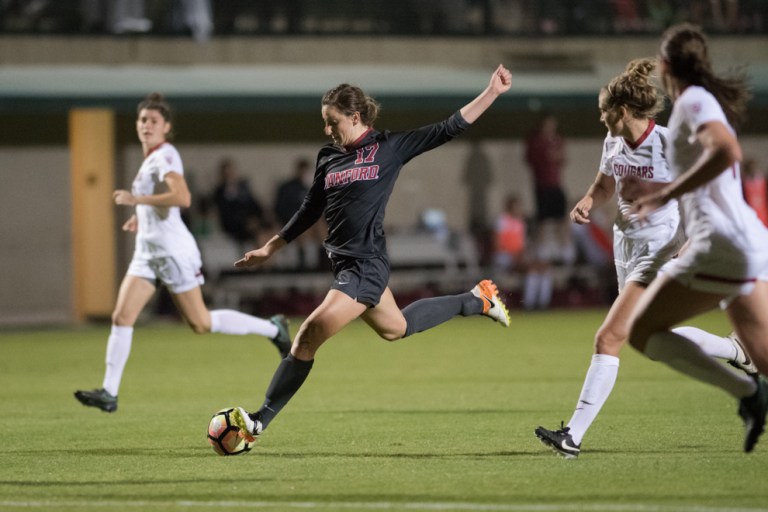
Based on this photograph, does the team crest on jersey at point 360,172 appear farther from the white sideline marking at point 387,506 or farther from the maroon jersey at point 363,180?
the white sideline marking at point 387,506

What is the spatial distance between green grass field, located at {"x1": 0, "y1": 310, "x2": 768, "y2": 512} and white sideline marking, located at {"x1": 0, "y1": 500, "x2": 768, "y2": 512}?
0.03ft

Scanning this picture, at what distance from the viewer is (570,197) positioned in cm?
2302

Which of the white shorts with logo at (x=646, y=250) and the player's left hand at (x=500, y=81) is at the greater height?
the player's left hand at (x=500, y=81)

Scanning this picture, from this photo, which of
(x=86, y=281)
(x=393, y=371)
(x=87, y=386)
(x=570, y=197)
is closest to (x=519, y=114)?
(x=570, y=197)

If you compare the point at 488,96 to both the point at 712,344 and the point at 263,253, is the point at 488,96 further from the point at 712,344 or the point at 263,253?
the point at 712,344

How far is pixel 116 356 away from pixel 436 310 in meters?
2.58

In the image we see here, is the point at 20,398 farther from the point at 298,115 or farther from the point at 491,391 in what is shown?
the point at 298,115

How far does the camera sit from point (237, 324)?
10883 millimetres

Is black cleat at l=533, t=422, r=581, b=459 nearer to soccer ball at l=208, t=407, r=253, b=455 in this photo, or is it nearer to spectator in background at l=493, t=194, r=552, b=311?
soccer ball at l=208, t=407, r=253, b=455

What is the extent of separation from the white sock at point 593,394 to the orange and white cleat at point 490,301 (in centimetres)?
154

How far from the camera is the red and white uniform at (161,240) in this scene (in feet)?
32.7

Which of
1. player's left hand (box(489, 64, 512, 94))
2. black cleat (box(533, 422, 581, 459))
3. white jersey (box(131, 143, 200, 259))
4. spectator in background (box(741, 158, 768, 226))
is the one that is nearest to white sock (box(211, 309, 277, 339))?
white jersey (box(131, 143, 200, 259))

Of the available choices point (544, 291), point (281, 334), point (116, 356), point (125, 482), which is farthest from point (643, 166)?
point (544, 291)

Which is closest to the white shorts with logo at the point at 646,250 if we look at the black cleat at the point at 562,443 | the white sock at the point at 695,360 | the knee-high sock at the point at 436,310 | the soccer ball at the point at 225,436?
the black cleat at the point at 562,443
